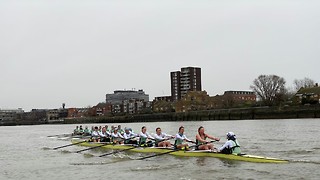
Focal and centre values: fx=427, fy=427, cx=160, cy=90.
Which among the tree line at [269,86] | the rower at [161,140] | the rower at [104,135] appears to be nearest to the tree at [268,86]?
the tree line at [269,86]

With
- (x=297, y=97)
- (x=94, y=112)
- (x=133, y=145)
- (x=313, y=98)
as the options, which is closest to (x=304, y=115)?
(x=313, y=98)

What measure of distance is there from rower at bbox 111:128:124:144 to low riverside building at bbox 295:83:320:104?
228 ft

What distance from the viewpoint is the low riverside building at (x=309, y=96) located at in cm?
9025

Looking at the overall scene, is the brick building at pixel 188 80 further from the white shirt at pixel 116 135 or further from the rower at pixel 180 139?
the rower at pixel 180 139

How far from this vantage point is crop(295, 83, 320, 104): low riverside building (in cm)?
9025

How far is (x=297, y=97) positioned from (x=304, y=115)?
66.8 ft

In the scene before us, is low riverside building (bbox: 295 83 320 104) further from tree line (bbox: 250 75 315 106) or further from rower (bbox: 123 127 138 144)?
rower (bbox: 123 127 138 144)

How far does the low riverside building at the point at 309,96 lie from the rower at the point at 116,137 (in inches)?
2731

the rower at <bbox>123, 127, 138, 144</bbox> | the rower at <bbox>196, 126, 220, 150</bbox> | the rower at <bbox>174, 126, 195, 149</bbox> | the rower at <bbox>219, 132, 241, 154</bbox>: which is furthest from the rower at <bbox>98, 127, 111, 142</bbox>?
the rower at <bbox>219, 132, 241, 154</bbox>

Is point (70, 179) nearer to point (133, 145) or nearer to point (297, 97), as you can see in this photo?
point (133, 145)

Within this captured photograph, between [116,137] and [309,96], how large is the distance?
7663cm

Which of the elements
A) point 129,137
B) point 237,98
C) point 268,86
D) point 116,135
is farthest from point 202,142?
point 237,98

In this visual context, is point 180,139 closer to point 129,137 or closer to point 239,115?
point 129,137

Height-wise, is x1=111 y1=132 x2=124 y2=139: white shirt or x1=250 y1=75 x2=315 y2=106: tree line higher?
x1=250 y1=75 x2=315 y2=106: tree line
